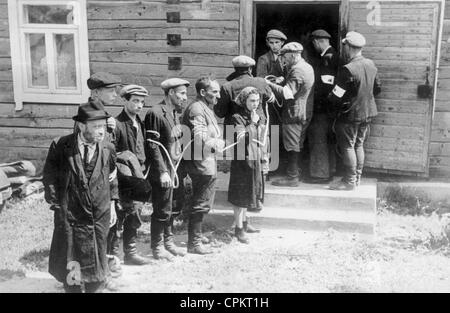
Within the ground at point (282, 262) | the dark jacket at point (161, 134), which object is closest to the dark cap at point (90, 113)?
the dark jacket at point (161, 134)

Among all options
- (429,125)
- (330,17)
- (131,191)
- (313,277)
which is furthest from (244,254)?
(330,17)

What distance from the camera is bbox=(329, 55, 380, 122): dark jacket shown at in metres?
6.57

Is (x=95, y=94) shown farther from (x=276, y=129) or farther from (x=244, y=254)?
(x=276, y=129)

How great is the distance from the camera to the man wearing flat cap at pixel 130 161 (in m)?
5.00

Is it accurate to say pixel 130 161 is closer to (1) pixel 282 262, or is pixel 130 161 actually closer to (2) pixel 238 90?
(2) pixel 238 90

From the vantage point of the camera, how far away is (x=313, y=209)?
6.78 metres

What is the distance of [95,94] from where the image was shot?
5.00m

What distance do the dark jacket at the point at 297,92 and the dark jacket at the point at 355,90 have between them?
328 millimetres

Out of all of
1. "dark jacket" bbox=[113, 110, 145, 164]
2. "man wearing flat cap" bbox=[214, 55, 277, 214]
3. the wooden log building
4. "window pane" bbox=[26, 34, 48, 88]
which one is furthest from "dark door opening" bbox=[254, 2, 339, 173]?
"dark jacket" bbox=[113, 110, 145, 164]

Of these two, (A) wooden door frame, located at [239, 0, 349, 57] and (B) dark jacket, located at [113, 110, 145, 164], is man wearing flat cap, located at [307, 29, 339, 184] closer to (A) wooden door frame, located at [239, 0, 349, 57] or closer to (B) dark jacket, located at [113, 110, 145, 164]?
(A) wooden door frame, located at [239, 0, 349, 57]

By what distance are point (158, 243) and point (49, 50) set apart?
3844 mm

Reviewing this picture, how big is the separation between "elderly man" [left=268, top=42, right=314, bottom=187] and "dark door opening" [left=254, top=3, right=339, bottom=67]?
218cm

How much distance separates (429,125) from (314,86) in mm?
1559
